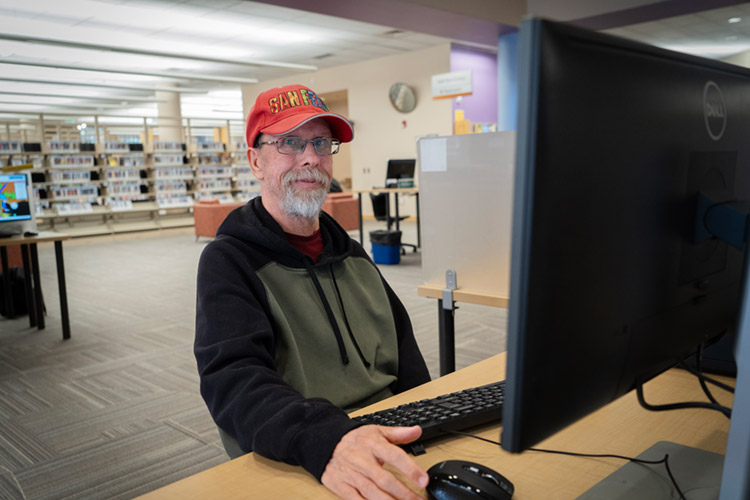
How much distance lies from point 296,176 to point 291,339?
14.5 inches

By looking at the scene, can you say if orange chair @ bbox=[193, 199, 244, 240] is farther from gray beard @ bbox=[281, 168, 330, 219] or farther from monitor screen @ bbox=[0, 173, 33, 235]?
gray beard @ bbox=[281, 168, 330, 219]

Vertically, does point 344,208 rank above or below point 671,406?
below

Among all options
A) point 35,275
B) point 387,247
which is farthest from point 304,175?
point 387,247

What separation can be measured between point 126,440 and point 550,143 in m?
2.47

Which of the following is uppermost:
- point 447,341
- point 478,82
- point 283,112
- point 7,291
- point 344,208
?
point 478,82

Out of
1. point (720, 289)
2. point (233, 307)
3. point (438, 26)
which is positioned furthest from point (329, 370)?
point (438, 26)

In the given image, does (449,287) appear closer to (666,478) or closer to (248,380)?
(248,380)

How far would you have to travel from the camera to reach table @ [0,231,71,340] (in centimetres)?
388

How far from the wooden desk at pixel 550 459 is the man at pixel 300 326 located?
0.10 ft

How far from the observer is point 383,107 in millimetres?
11383

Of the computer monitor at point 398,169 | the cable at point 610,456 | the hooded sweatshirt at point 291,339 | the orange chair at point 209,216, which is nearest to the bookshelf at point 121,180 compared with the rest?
the orange chair at point 209,216

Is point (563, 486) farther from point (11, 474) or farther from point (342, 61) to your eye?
point (342, 61)

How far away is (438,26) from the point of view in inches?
297

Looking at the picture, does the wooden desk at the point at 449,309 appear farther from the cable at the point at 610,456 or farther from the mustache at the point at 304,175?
the cable at the point at 610,456
